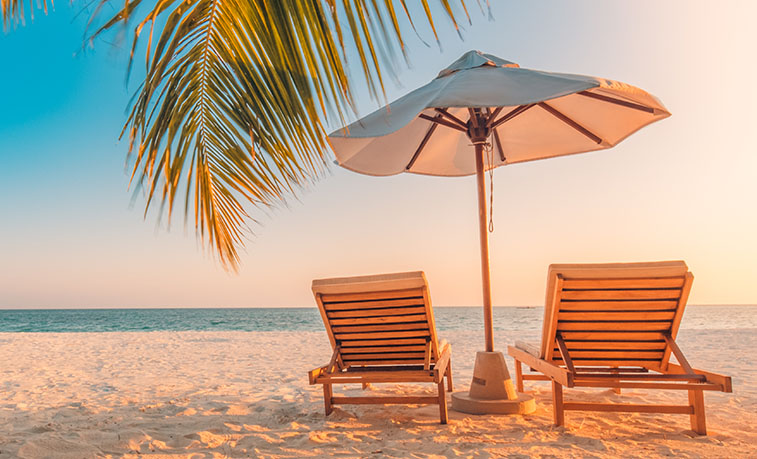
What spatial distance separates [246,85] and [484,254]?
7.82 feet

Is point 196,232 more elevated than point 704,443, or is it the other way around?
point 196,232

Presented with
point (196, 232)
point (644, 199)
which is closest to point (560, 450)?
point (196, 232)

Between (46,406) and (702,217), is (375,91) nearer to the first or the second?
(46,406)

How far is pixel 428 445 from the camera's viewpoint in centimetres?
246

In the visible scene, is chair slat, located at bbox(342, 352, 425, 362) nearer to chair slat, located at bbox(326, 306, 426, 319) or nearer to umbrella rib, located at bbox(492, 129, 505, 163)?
chair slat, located at bbox(326, 306, 426, 319)

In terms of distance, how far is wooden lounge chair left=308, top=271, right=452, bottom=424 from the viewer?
2.86 m

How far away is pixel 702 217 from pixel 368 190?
11374mm

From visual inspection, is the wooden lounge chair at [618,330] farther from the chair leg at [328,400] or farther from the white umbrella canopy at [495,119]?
the chair leg at [328,400]

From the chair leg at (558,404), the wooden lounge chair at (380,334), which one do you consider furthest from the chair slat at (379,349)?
the chair leg at (558,404)

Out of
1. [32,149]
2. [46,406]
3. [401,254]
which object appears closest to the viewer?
[46,406]

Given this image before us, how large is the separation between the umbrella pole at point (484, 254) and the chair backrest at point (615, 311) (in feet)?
1.31

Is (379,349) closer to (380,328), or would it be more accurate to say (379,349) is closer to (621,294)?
(380,328)

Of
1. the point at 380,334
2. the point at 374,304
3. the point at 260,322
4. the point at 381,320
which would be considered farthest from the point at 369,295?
the point at 260,322

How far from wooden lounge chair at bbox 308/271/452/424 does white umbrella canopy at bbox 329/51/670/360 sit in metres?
0.49
